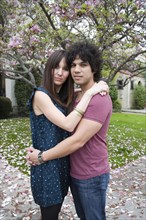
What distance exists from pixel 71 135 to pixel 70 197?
→ 2370mm

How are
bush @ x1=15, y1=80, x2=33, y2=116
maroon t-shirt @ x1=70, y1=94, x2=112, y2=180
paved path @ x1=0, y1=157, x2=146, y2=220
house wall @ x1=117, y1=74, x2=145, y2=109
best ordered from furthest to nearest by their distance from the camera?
house wall @ x1=117, y1=74, x2=145, y2=109 → bush @ x1=15, y1=80, x2=33, y2=116 → paved path @ x1=0, y1=157, x2=146, y2=220 → maroon t-shirt @ x1=70, y1=94, x2=112, y2=180

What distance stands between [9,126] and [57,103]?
747cm

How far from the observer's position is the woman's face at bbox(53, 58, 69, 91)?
5.36 ft

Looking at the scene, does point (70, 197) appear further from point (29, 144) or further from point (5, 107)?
point (5, 107)

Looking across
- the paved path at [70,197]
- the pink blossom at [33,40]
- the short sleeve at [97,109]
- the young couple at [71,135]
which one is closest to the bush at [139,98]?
the paved path at [70,197]

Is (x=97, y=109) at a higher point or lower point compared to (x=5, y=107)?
higher

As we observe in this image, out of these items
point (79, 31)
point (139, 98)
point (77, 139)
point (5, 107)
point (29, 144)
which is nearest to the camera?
point (77, 139)

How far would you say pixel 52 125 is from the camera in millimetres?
1551

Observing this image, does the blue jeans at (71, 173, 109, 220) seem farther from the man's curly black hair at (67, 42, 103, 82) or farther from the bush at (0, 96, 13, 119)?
the bush at (0, 96, 13, 119)

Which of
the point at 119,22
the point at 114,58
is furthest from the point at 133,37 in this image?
the point at 114,58

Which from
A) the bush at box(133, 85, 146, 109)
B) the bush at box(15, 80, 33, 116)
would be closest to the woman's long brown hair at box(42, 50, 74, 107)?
the bush at box(15, 80, 33, 116)

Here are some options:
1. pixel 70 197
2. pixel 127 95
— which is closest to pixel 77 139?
pixel 70 197

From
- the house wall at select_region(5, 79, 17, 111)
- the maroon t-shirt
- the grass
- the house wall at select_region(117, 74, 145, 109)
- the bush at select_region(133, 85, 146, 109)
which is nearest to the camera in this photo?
the maroon t-shirt

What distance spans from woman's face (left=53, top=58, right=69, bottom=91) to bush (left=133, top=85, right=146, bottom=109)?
66.5 ft
